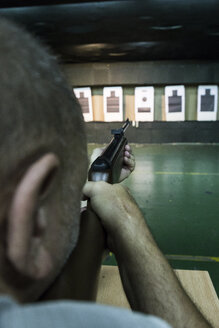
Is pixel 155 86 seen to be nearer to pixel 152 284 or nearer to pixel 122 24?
pixel 122 24

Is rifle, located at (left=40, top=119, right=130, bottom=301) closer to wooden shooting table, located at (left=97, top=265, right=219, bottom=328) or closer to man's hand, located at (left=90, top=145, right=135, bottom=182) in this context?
wooden shooting table, located at (left=97, top=265, right=219, bottom=328)

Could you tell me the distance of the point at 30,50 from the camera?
0.87 feet

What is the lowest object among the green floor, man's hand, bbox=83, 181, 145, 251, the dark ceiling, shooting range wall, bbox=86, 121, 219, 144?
the green floor

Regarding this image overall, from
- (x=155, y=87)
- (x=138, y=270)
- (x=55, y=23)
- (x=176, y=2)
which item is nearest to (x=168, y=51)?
(x=155, y=87)

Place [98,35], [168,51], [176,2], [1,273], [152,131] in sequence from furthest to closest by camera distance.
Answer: [152,131] → [168,51] → [98,35] → [176,2] → [1,273]

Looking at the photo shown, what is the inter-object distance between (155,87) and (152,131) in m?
0.91

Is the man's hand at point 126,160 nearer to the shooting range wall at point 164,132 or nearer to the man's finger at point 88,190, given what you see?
the man's finger at point 88,190

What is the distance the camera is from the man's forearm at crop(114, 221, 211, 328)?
1.82 feet

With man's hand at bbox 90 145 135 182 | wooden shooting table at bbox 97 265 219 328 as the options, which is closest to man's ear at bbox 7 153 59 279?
wooden shooting table at bbox 97 265 219 328

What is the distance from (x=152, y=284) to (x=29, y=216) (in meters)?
0.42

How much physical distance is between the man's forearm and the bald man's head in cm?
32

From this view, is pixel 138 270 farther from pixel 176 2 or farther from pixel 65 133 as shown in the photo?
pixel 176 2

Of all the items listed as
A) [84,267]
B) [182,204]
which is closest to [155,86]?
[182,204]

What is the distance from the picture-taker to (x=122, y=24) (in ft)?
12.5
